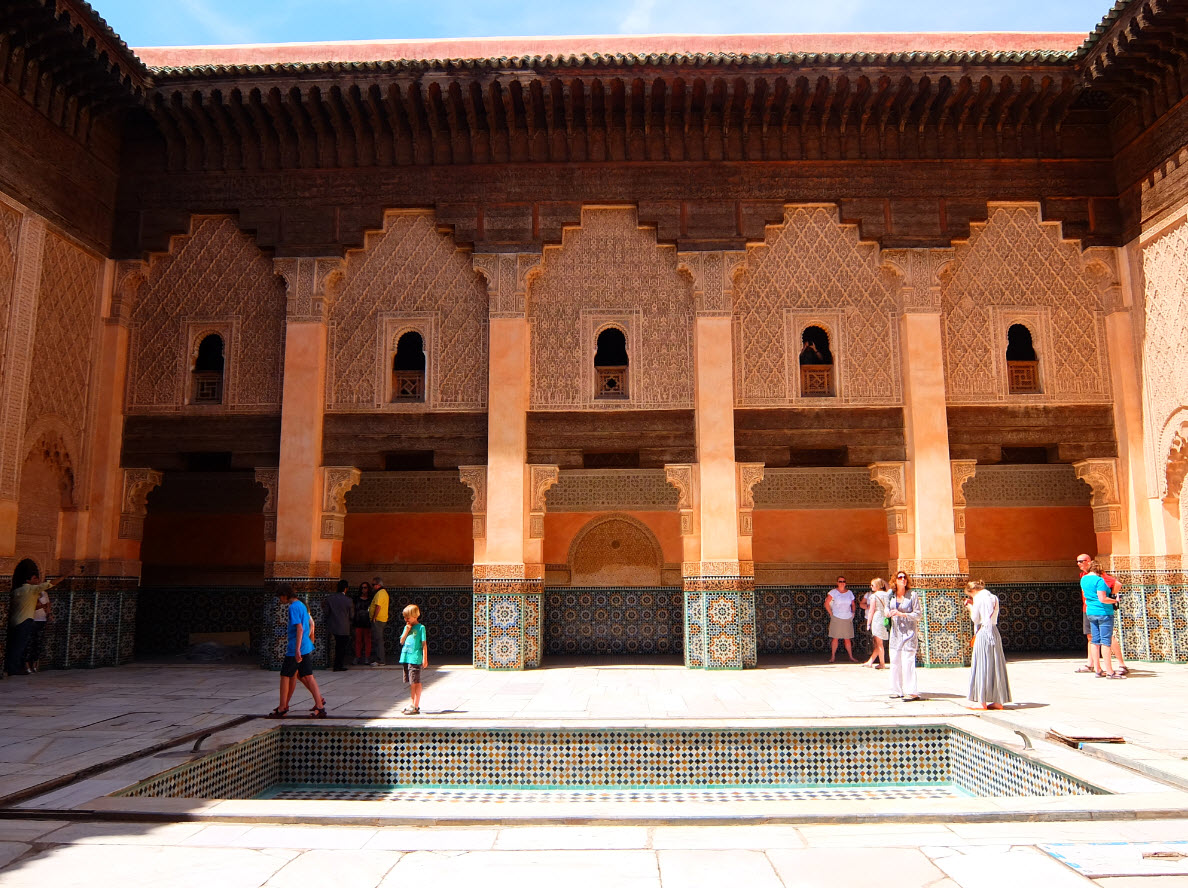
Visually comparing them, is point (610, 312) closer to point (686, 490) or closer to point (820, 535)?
point (686, 490)

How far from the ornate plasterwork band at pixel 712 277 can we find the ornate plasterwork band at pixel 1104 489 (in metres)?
4.15

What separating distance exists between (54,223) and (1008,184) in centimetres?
995

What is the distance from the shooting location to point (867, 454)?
31.1 ft

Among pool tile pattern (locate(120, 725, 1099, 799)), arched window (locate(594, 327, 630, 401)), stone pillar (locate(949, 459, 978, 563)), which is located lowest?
pool tile pattern (locate(120, 725, 1099, 799))

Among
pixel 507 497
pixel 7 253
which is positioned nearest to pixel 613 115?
pixel 507 497

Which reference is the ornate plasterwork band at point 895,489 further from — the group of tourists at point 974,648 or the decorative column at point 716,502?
the group of tourists at point 974,648

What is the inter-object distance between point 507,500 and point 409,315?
2331 mm

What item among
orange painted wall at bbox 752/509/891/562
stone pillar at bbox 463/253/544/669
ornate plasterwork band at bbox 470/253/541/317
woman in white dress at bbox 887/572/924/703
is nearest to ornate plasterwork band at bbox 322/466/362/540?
stone pillar at bbox 463/253/544/669

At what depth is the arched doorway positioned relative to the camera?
35.2ft

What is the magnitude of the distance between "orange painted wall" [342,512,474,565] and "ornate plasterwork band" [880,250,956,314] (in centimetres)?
573

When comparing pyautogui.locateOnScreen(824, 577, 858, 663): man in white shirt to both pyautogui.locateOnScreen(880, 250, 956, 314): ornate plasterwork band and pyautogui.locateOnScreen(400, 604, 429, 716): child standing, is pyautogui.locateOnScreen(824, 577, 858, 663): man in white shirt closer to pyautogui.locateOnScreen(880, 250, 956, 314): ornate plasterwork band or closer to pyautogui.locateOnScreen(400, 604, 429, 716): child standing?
pyautogui.locateOnScreen(880, 250, 956, 314): ornate plasterwork band

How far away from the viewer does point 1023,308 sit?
31.8 ft

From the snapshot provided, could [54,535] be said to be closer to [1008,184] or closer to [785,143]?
[785,143]

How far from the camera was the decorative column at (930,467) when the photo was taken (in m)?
9.10
